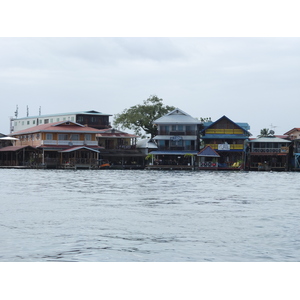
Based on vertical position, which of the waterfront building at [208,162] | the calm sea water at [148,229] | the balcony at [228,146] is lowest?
the calm sea water at [148,229]

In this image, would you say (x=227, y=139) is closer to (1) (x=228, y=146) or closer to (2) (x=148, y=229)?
(1) (x=228, y=146)

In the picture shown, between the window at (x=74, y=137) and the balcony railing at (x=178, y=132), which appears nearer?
the window at (x=74, y=137)

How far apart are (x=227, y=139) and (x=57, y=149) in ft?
63.9

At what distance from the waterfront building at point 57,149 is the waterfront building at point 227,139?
13136mm

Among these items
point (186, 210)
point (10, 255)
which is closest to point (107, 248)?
point (10, 255)

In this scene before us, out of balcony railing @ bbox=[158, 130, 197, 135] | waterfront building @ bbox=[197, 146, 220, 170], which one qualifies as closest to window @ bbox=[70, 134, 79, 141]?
balcony railing @ bbox=[158, 130, 197, 135]

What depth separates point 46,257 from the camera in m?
10.8

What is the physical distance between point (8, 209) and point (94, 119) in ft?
208

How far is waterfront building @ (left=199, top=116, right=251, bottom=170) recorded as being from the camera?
2640 inches

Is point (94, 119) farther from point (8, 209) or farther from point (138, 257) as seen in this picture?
point (138, 257)

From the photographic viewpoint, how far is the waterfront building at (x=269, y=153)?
224 ft

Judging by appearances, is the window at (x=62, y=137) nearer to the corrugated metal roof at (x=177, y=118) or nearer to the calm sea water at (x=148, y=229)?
the corrugated metal roof at (x=177, y=118)

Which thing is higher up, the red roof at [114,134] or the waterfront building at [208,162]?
the red roof at [114,134]

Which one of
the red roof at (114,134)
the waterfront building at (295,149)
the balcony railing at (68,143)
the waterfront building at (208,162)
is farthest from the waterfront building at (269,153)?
the balcony railing at (68,143)
